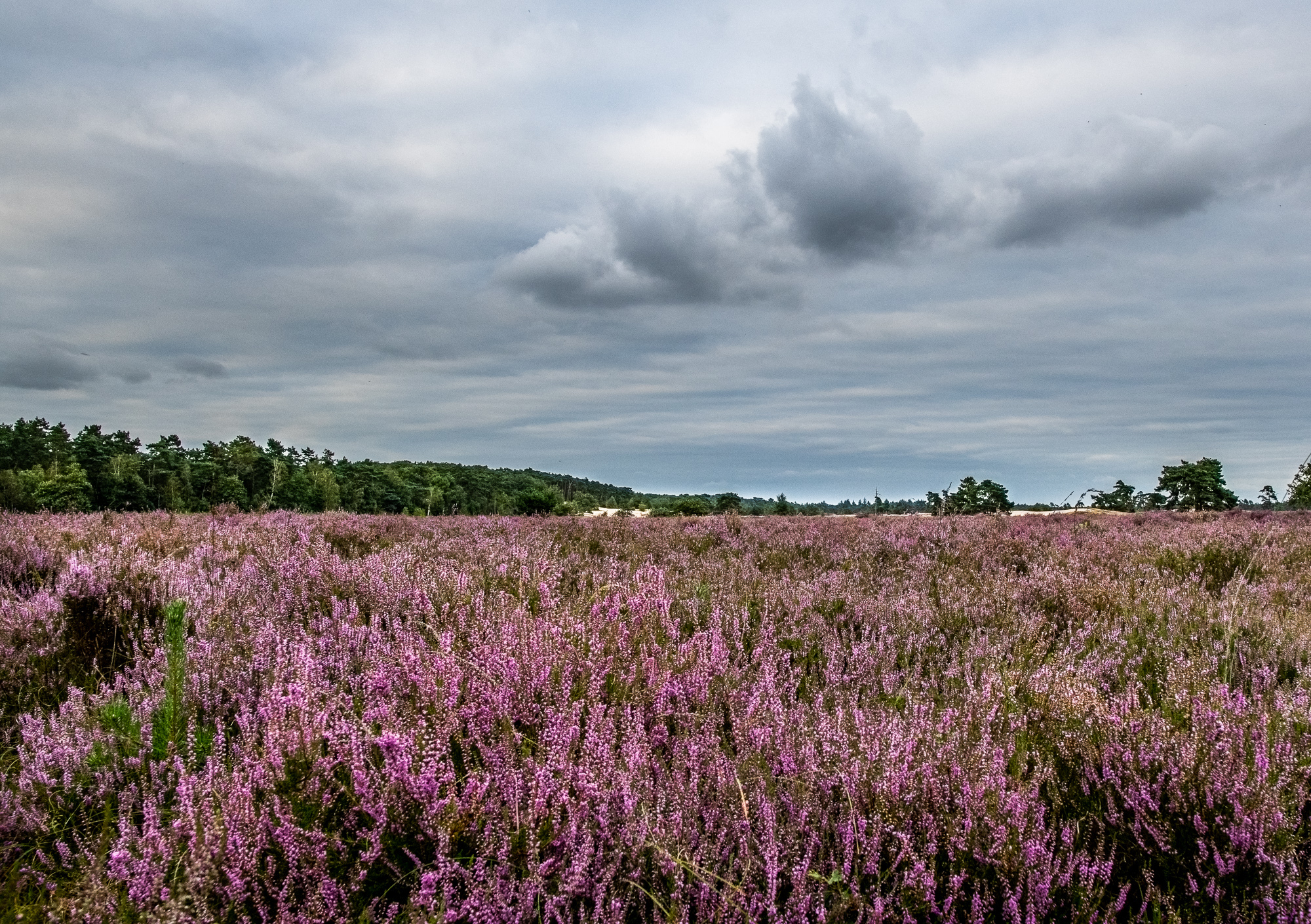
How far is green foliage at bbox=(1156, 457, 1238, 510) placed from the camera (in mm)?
26922

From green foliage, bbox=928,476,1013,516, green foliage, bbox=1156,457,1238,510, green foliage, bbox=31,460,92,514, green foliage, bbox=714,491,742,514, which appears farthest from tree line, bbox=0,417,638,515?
green foliage, bbox=1156,457,1238,510

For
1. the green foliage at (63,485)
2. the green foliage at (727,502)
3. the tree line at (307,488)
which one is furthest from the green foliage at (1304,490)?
the green foliage at (63,485)

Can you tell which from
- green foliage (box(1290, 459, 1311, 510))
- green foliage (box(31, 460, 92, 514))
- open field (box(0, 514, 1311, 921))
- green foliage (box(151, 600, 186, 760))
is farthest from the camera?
green foliage (box(31, 460, 92, 514))

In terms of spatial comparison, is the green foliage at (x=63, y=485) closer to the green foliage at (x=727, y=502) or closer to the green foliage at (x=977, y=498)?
the green foliage at (x=727, y=502)

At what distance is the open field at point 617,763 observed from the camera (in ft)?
5.32

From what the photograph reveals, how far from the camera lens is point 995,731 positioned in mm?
2477

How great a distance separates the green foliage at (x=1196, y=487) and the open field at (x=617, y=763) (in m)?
28.5

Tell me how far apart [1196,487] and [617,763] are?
3342 centimetres

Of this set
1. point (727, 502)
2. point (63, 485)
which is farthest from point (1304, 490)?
point (63, 485)

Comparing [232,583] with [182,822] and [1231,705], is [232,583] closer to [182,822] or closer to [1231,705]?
[182,822]

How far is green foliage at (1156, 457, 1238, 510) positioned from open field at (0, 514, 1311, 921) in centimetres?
2846

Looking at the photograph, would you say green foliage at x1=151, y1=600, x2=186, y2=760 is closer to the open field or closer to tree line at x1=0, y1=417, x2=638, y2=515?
the open field

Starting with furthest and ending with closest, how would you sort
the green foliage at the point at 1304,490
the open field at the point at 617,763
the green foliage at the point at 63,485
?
the green foliage at the point at 63,485, the green foliage at the point at 1304,490, the open field at the point at 617,763

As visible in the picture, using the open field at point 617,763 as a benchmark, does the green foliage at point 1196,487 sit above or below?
above
